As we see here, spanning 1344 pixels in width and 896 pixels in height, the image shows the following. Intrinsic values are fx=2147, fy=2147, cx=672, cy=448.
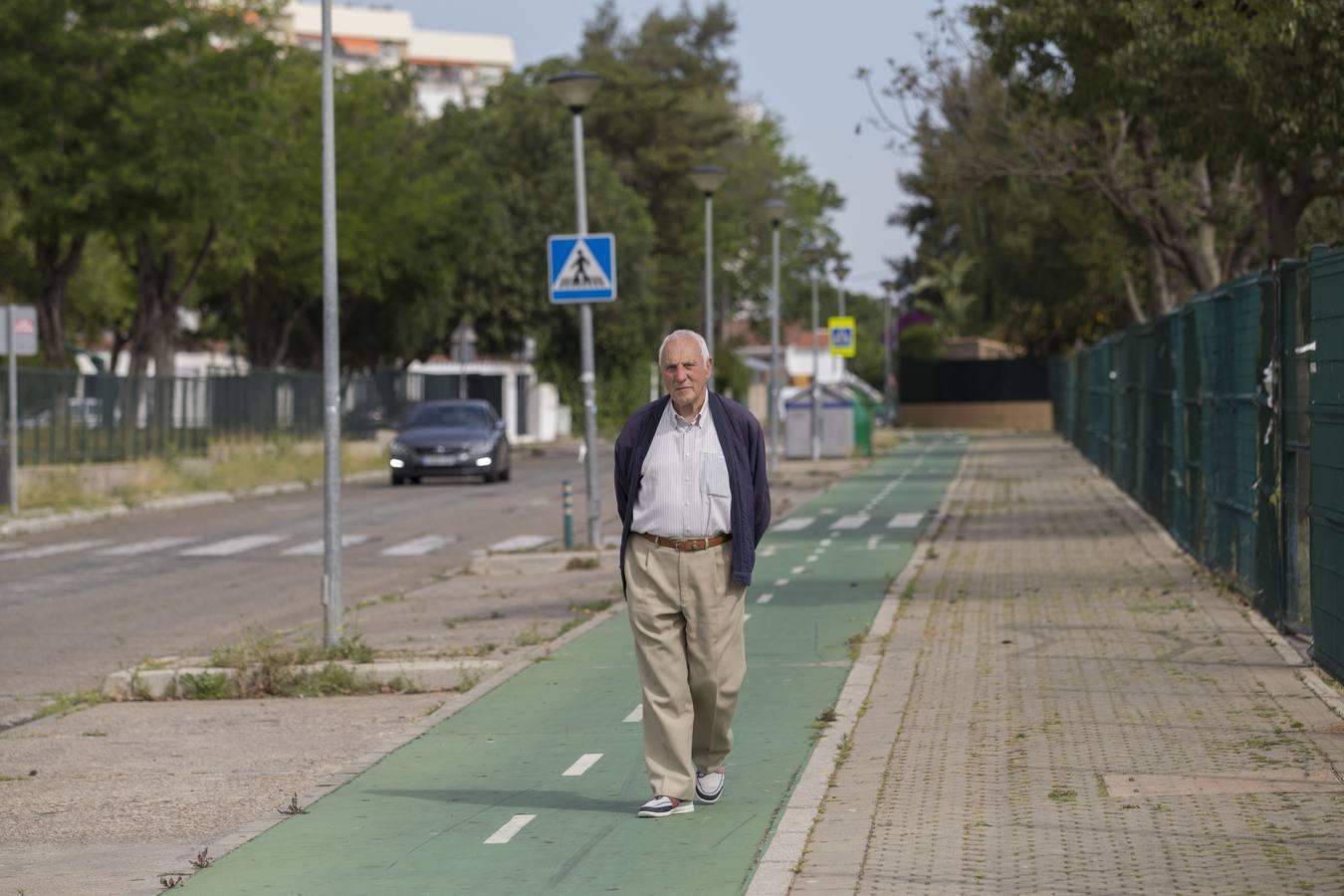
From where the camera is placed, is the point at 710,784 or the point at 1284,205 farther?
the point at 1284,205

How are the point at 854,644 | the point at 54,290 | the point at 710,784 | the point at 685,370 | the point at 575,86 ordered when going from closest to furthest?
the point at 685,370, the point at 710,784, the point at 854,644, the point at 575,86, the point at 54,290

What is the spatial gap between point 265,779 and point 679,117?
71.4m

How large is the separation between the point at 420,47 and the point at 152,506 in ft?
381

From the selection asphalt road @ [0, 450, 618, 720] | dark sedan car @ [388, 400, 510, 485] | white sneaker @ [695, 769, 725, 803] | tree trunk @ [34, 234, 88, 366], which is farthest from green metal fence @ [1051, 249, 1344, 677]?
tree trunk @ [34, 234, 88, 366]

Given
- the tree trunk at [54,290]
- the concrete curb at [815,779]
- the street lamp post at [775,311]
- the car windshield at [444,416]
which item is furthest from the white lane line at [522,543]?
the tree trunk at [54,290]

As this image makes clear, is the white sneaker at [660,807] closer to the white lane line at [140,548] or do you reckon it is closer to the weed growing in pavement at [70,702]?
the weed growing in pavement at [70,702]

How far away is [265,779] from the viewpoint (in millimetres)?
9414

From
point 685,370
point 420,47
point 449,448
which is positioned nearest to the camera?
point 685,370

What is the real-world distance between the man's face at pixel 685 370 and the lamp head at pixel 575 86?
45.1 ft

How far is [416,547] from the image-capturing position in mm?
24281

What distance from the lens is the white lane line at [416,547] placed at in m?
23.3

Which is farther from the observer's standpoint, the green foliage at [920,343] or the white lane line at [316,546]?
the green foliage at [920,343]

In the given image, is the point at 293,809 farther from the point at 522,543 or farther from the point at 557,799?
the point at 522,543

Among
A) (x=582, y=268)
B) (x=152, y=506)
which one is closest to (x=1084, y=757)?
(x=582, y=268)
